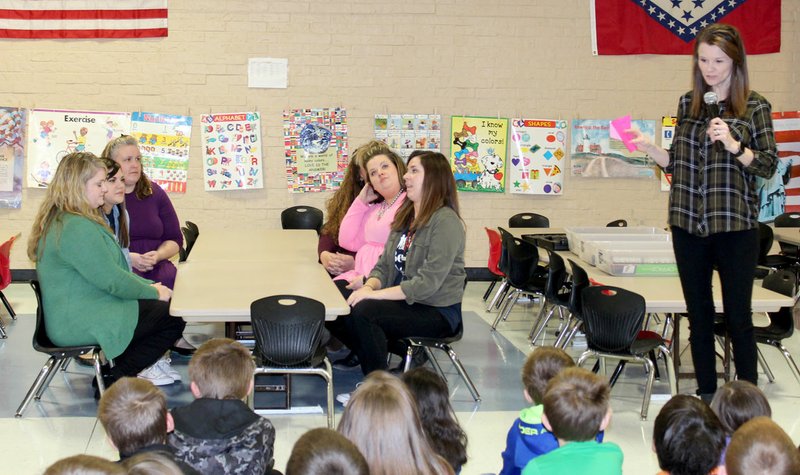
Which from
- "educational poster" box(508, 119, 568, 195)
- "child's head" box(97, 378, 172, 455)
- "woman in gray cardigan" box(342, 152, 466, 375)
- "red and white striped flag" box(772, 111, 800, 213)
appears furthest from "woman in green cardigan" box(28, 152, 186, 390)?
"red and white striped flag" box(772, 111, 800, 213)

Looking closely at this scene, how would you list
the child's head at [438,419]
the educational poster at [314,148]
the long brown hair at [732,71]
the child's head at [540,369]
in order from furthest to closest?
1. the educational poster at [314,148]
2. the long brown hair at [732,71]
3. the child's head at [540,369]
4. the child's head at [438,419]

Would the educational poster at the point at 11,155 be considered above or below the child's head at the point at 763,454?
above

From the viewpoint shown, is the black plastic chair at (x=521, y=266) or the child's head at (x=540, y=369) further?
the black plastic chair at (x=521, y=266)

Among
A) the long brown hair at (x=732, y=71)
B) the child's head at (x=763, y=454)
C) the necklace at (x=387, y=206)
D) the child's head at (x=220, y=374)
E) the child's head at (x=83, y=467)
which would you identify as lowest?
the child's head at (x=220, y=374)

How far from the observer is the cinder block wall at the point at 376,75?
323 inches

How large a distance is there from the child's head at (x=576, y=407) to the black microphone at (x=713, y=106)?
1447mm

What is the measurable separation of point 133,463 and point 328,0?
22.9 feet

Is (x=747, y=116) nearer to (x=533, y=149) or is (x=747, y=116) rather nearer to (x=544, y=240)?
(x=544, y=240)

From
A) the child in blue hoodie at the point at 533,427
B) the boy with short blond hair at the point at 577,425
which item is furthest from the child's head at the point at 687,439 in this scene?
the child in blue hoodie at the point at 533,427

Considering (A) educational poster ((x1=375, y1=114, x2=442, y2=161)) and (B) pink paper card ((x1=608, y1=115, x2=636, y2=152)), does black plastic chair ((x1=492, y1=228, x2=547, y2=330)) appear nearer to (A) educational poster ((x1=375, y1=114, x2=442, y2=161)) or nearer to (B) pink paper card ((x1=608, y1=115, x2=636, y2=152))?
(A) educational poster ((x1=375, y1=114, x2=442, y2=161))

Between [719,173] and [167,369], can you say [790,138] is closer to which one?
[719,173]

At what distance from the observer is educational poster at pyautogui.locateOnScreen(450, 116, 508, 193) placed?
8.71m

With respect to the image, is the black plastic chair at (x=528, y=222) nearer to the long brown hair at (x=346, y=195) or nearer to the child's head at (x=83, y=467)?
the long brown hair at (x=346, y=195)

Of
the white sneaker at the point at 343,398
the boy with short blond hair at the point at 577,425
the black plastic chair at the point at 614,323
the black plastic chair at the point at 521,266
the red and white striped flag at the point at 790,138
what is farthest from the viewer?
the red and white striped flag at the point at 790,138
